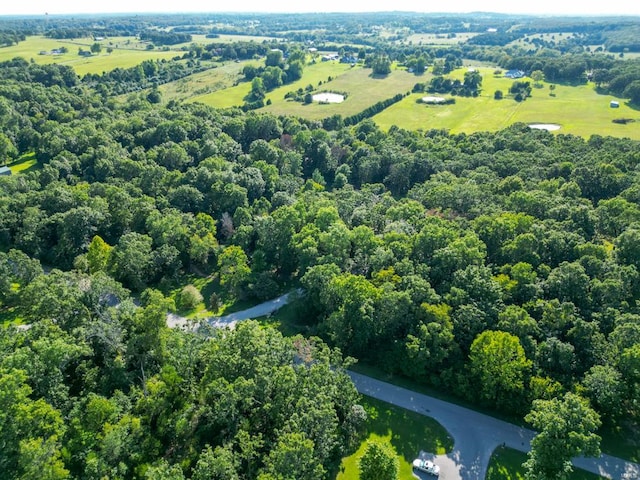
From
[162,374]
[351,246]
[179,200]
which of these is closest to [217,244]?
[179,200]

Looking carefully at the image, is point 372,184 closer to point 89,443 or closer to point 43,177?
point 43,177

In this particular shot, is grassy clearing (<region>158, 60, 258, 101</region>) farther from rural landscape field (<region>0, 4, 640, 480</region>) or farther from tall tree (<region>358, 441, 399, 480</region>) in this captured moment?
tall tree (<region>358, 441, 399, 480</region>)

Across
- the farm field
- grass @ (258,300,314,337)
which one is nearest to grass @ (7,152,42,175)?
the farm field

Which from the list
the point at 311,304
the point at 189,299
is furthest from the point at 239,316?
the point at 311,304

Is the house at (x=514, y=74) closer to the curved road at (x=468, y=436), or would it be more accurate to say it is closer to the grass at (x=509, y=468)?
the curved road at (x=468, y=436)

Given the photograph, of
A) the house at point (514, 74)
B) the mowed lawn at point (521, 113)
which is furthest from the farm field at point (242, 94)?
the house at point (514, 74)

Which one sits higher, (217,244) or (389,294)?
(389,294)

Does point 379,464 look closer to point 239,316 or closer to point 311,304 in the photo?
point 311,304
